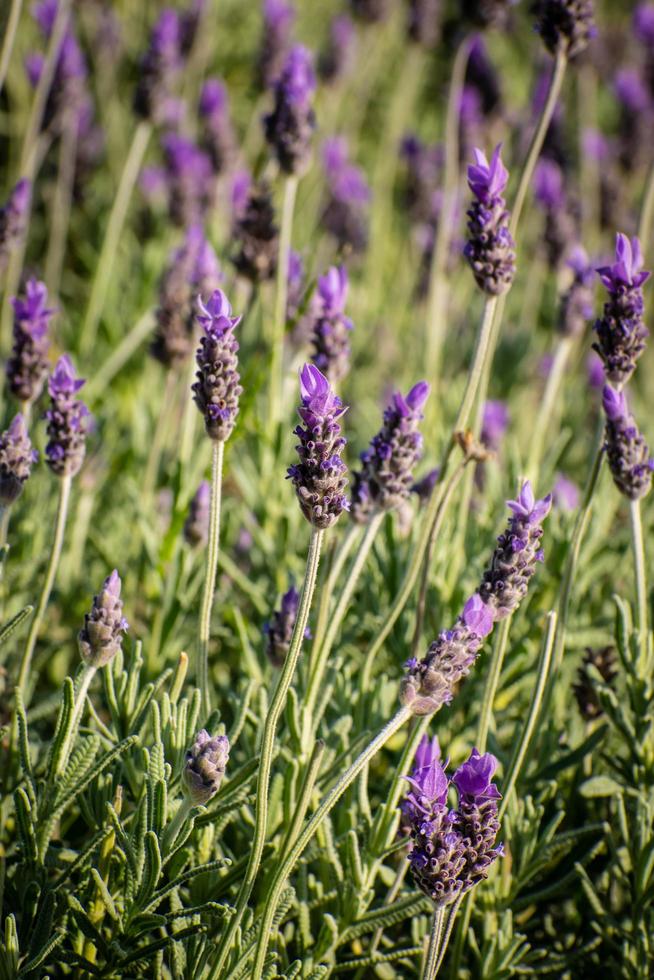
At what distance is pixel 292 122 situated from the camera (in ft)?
6.64

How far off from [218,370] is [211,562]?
0.25 m

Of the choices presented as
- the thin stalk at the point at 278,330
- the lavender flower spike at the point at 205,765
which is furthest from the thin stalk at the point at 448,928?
the thin stalk at the point at 278,330

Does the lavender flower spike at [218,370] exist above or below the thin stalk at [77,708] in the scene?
above

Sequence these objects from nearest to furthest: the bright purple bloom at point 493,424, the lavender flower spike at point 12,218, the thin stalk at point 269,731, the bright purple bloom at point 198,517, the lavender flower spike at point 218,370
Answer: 1. the thin stalk at point 269,731
2. the lavender flower spike at point 218,370
3. the bright purple bloom at point 198,517
4. the lavender flower spike at point 12,218
5. the bright purple bloom at point 493,424

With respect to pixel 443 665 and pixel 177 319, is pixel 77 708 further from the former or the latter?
pixel 177 319

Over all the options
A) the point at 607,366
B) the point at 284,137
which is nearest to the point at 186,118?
the point at 284,137

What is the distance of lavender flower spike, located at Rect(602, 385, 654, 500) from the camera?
4.64ft

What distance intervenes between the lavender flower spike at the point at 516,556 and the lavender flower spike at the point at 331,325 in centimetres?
58

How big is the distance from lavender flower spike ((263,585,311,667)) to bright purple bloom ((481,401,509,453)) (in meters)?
0.94

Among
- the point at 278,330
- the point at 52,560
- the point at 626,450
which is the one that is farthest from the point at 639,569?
the point at 278,330

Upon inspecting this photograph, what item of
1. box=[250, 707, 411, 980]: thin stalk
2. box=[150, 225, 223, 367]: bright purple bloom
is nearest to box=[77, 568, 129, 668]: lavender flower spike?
box=[250, 707, 411, 980]: thin stalk

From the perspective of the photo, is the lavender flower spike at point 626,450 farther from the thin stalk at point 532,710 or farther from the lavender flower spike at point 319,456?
the lavender flower spike at point 319,456

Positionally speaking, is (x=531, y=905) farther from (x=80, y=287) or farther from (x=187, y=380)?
(x=80, y=287)

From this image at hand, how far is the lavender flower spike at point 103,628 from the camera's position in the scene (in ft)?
3.96
